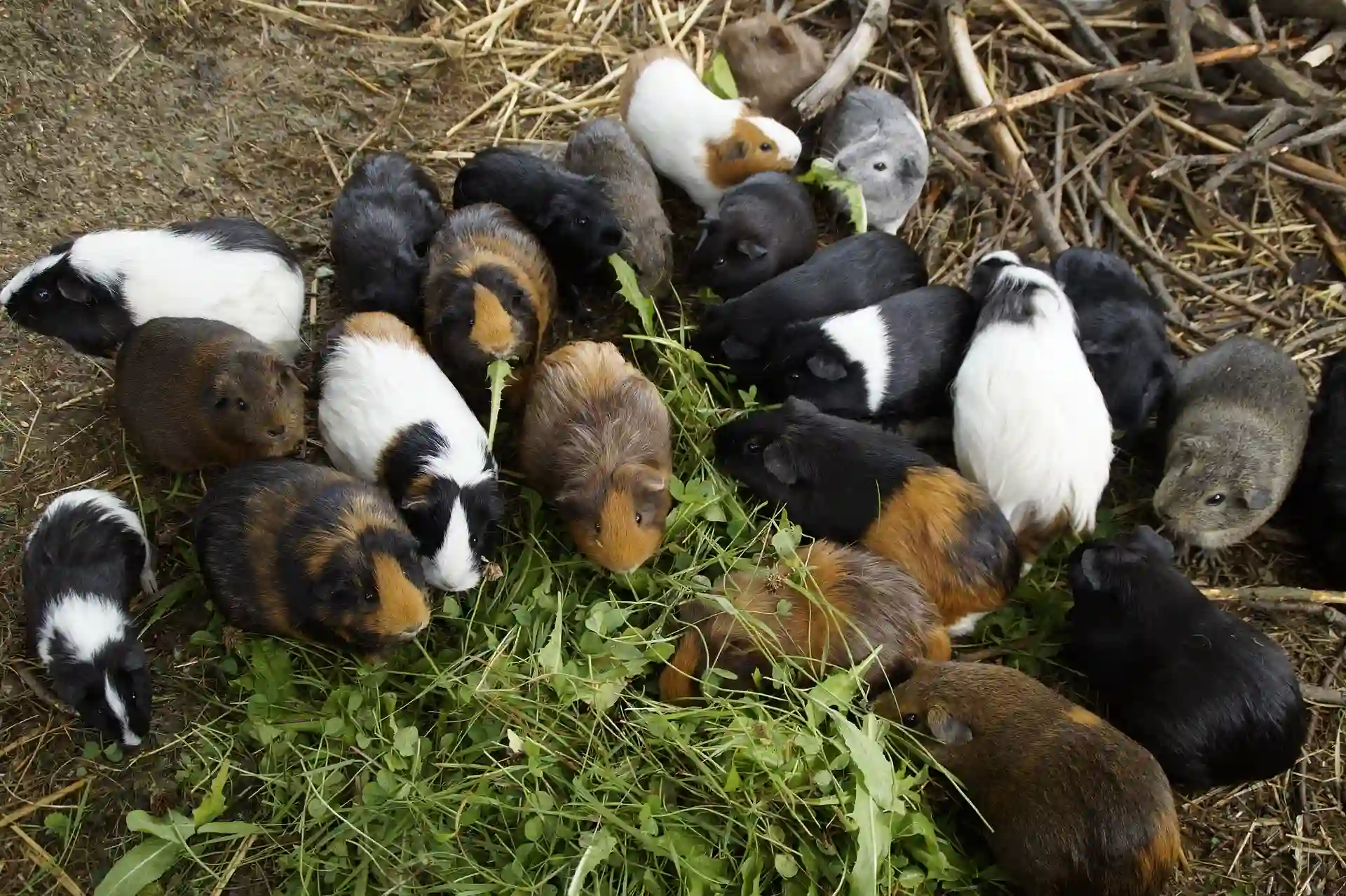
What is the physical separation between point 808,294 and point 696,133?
110 centimetres

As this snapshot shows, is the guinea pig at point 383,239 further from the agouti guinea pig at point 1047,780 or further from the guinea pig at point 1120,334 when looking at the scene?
the guinea pig at point 1120,334

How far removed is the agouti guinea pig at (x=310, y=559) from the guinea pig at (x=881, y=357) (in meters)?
1.65

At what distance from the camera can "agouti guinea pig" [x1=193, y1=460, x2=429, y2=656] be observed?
108 inches

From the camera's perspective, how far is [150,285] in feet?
11.2

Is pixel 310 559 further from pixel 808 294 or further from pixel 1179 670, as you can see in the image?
pixel 1179 670

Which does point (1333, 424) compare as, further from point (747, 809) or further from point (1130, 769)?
point (747, 809)

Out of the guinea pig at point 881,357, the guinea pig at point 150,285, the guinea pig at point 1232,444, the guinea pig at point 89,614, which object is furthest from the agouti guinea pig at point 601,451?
the guinea pig at point 1232,444

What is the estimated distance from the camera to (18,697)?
3027 millimetres

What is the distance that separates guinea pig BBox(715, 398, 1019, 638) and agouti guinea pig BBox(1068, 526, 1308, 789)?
1.08 feet

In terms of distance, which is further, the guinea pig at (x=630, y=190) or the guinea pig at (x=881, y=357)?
the guinea pig at (x=630, y=190)

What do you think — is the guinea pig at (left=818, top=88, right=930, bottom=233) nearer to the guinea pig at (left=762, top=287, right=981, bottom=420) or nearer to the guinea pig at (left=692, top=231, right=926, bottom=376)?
the guinea pig at (left=692, top=231, right=926, bottom=376)

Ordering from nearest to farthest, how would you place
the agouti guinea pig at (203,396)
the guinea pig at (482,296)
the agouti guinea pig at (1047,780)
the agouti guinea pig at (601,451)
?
the agouti guinea pig at (1047,780) < the agouti guinea pig at (601,451) < the agouti guinea pig at (203,396) < the guinea pig at (482,296)

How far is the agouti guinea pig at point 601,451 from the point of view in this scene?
9.70ft

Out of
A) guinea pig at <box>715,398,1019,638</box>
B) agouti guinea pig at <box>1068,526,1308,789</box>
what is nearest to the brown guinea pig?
guinea pig at <box>715,398,1019,638</box>
